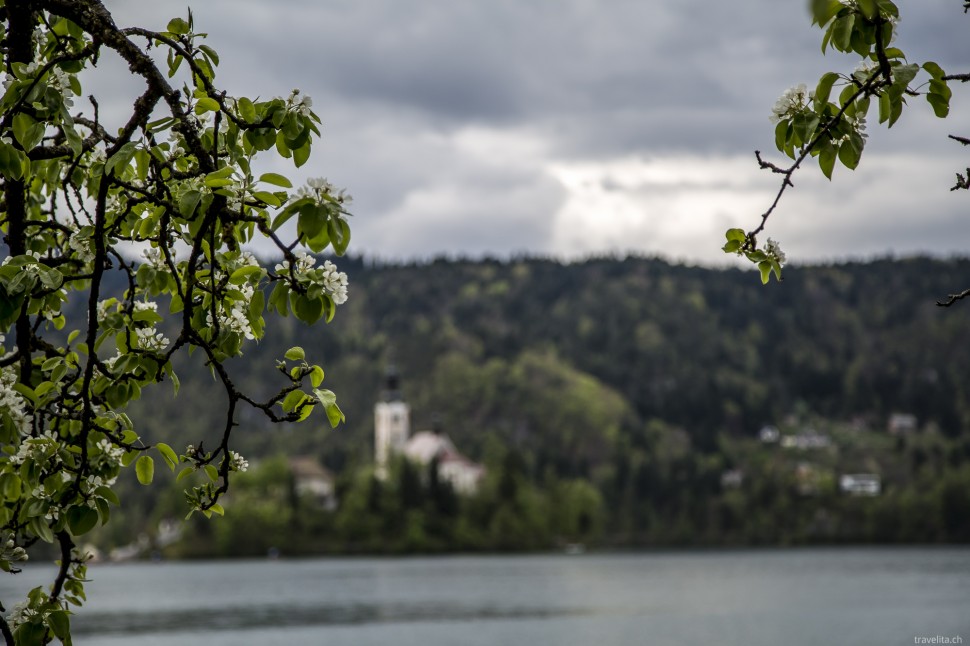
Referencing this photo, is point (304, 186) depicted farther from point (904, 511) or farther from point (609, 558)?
point (904, 511)

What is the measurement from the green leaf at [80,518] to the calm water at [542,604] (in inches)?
2061

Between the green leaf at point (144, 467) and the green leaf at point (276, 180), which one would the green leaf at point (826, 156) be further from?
the green leaf at point (144, 467)

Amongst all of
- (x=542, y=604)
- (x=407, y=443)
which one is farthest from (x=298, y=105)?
(x=407, y=443)

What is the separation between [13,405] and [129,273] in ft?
2.51

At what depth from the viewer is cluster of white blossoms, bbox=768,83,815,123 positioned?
3.90 metres

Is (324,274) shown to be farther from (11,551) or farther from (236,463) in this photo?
(11,551)

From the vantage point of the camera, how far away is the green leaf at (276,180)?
3.62 m

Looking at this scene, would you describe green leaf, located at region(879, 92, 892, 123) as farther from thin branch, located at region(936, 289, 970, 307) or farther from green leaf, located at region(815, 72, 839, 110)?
thin branch, located at region(936, 289, 970, 307)

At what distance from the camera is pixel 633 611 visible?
243 ft

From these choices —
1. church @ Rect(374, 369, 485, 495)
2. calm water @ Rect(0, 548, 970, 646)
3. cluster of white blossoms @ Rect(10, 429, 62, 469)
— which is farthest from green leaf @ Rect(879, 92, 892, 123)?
church @ Rect(374, 369, 485, 495)

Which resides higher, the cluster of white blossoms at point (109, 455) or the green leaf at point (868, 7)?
the green leaf at point (868, 7)

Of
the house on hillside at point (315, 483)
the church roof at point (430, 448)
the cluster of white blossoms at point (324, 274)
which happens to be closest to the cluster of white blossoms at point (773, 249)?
the cluster of white blossoms at point (324, 274)

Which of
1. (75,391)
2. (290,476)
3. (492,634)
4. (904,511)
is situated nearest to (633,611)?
(492,634)

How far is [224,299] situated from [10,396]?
66 cm
